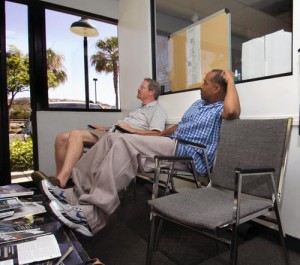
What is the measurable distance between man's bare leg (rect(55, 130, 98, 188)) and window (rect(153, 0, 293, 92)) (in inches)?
42.8

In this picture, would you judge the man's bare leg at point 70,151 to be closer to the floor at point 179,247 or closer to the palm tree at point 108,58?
the floor at point 179,247

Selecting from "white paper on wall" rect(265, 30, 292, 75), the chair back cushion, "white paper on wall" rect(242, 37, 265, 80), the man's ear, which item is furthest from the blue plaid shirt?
"white paper on wall" rect(265, 30, 292, 75)

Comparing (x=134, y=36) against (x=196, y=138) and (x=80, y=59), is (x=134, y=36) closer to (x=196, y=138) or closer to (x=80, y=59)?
(x=80, y=59)

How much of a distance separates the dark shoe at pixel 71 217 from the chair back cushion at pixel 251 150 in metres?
0.84

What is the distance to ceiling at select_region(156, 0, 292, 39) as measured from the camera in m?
1.92

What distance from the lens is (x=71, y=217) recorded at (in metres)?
1.27

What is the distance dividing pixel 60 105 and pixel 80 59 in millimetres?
727

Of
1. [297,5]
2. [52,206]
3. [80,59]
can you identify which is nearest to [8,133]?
[80,59]

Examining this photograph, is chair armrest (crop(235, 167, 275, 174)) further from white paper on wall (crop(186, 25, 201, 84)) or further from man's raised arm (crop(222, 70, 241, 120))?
white paper on wall (crop(186, 25, 201, 84))

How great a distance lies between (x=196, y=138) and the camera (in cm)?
195

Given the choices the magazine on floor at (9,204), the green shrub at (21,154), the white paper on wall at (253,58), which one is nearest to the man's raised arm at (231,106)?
the white paper on wall at (253,58)

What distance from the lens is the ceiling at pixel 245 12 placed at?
1.92 metres

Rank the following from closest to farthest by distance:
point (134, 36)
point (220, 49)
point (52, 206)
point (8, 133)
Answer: point (52, 206), point (220, 49), point (8, 133), point (134, 36)

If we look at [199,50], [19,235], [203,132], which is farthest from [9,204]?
[199,50]
